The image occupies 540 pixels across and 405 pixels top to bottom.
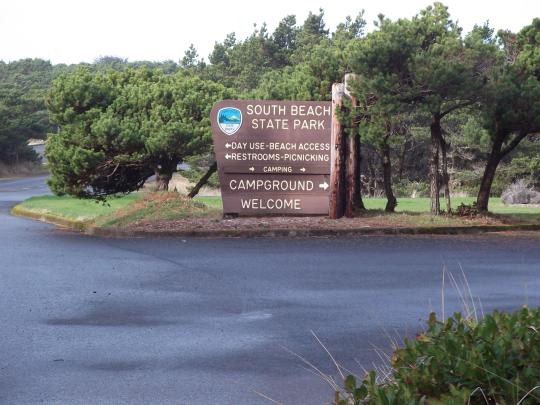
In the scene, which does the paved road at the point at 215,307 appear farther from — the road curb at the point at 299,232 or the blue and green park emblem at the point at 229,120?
the blue and green park emblem at the point at 229,120

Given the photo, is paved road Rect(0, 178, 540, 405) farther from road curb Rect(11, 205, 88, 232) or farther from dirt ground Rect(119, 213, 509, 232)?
road curb Rect(11, 205, 88, 232)

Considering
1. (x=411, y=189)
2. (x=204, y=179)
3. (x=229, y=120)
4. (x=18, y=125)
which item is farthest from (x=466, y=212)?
(x=18, y=125)

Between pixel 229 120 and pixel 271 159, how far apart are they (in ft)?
4.07

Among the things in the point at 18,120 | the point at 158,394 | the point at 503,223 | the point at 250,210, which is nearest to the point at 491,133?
the point at 503,223

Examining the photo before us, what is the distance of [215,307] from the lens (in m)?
9.97

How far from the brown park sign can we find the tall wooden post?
0.64ft

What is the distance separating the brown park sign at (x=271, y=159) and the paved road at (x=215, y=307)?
2.75 metres

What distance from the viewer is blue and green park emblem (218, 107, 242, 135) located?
2023 centimetres

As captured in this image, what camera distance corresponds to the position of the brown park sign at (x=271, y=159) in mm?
20234

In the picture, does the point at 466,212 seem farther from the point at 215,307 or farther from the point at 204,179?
the point at 215,307

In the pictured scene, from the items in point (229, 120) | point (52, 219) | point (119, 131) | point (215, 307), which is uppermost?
point (229, 120)

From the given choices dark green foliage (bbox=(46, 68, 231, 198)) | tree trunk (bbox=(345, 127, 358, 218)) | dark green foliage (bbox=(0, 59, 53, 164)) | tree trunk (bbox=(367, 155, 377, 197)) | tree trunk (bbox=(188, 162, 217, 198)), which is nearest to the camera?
tree trunk (bbox=(345, 127, 358, 218))

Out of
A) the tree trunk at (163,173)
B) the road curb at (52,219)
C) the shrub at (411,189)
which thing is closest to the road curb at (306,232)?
the road curb at (52,219)

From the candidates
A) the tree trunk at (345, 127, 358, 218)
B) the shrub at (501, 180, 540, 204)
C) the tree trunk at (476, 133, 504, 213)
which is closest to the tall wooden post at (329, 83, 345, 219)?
the tree trunk at (345, 127, 358, 218)
